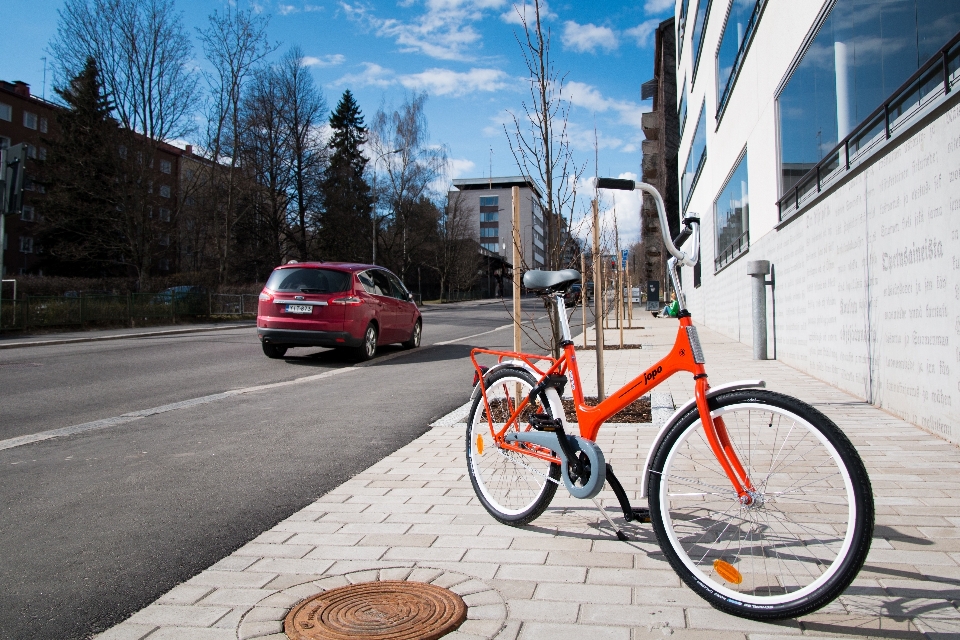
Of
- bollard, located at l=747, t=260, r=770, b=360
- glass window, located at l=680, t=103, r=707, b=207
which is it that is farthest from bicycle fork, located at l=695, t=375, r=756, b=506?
glass window, located at l=680, t=103, r=707, b=207

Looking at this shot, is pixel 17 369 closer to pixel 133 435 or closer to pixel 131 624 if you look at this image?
pixel 133 435

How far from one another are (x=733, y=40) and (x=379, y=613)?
16942mm

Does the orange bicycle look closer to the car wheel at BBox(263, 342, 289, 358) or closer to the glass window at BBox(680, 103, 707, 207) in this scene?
the car wheel at BBox(263, 342, 289, 358)

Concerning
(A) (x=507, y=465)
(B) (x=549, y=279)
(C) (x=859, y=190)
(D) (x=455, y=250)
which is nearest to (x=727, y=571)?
(A) (x=507, y=465)

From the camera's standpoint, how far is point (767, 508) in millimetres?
2730

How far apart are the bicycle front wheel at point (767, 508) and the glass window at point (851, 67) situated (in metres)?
4.70

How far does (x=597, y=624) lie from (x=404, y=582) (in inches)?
32.4

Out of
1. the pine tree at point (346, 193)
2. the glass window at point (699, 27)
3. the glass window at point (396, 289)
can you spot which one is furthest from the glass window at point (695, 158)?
the pine tree at point (346, 193)

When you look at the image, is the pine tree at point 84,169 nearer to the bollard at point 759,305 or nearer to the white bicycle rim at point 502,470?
the bollard at point 759,305

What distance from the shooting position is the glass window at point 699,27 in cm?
2212

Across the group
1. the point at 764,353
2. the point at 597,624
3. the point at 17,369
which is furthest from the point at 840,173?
the point at 17,369

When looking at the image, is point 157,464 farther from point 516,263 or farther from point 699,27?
point 699,27

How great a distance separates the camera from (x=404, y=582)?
2982 mm

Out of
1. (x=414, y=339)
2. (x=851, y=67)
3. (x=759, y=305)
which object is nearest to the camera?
(x=851, y=67)
